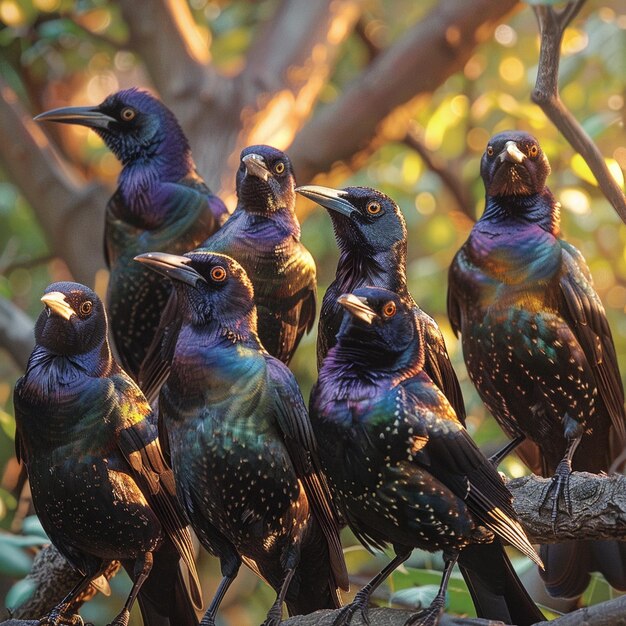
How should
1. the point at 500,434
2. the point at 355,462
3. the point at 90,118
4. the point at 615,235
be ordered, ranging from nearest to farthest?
the point at 355,462, the point at 90,118, the point at 500,434, the point at 615,235

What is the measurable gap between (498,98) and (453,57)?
2.21ft

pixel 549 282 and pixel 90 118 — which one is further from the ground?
pixel 90 118

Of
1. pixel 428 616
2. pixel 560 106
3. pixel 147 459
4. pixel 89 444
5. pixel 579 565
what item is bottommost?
pixel 579 565

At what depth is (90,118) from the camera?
11.6ft

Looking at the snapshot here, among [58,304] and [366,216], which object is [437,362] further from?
[58,304]

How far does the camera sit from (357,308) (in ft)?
8.01

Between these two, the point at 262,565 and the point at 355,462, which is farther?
the point at 262,565

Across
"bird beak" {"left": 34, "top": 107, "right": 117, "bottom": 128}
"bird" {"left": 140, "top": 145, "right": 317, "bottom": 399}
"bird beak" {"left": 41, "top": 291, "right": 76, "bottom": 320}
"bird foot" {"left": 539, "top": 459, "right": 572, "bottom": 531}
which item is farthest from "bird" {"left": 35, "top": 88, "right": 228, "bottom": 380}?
"bird foot" {"left": 539, "top": 459, "right": 572, "bottom": 531}

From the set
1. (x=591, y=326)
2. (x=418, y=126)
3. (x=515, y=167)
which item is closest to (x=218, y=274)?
(x=515, y=167)

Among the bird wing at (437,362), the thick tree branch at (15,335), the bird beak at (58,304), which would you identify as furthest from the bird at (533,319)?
the thick tree branch at (15,335)

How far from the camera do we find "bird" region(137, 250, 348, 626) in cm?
255

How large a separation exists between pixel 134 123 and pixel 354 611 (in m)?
1.67

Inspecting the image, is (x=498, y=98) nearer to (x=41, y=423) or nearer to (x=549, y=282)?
(x=549, y=282)

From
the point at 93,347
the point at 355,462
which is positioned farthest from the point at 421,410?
the point at 93,347
